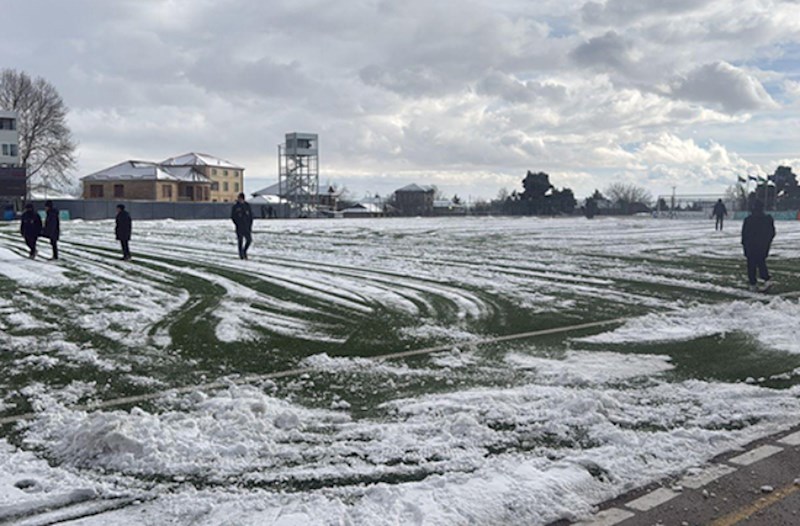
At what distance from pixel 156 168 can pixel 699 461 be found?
96.7 meters

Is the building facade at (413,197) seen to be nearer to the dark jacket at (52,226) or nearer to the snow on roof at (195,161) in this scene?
the snow on roof at (195,161)

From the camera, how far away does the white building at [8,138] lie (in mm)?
75938

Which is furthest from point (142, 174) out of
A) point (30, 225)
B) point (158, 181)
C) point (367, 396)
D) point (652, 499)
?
point (652, 499)

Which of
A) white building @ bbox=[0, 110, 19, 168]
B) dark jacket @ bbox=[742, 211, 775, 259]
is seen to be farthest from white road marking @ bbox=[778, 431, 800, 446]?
white building @ bbox=[0, 110, 19, 168]

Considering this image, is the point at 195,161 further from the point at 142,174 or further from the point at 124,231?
the point at 124,231

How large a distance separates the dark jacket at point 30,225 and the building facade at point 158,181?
7497 cm

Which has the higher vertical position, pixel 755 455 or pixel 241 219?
pixel 241 219

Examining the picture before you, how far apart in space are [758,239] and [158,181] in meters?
87.6

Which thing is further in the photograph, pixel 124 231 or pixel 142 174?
pixel 142 174

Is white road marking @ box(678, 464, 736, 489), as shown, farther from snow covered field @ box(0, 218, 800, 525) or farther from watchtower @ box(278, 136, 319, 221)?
watchtower @ box(278, 136, 319, 221)

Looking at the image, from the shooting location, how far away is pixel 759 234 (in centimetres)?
1415

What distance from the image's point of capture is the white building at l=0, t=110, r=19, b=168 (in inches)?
2990

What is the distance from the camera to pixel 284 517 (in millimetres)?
4195

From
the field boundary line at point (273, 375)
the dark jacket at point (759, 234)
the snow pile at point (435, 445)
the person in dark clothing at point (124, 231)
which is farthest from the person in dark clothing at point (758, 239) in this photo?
the person in dark clothing at point (124, 231)
